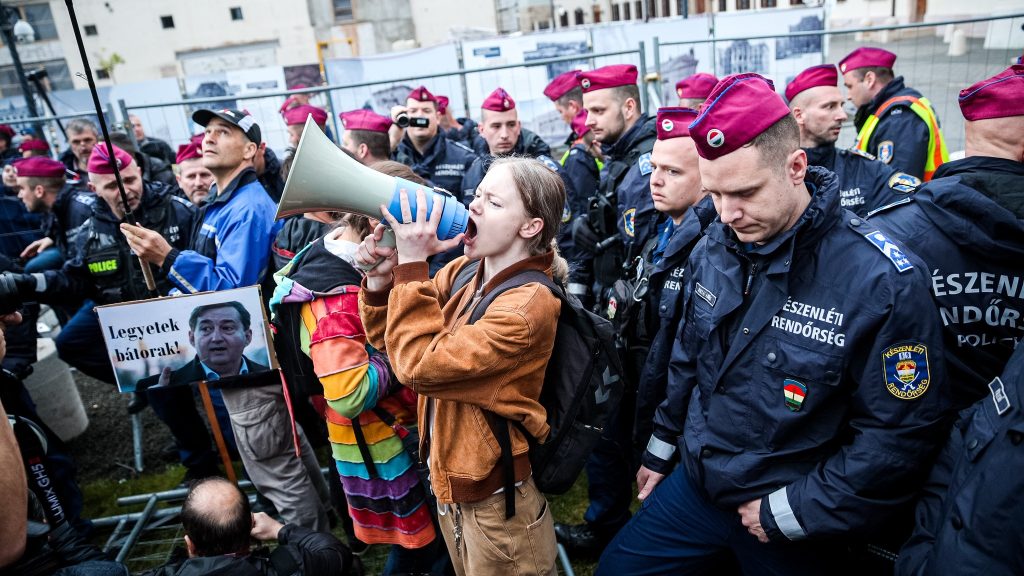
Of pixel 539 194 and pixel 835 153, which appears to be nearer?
pixel 539 194

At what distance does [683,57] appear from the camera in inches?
457

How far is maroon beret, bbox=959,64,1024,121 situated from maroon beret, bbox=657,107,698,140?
101cm

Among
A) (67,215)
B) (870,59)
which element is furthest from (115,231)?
(870,59)

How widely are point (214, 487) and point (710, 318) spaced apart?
6.77 feet

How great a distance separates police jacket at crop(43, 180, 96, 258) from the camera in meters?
5.18

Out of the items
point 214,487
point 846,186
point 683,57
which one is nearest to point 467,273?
point 214,487

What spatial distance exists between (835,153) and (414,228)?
3.33 metres


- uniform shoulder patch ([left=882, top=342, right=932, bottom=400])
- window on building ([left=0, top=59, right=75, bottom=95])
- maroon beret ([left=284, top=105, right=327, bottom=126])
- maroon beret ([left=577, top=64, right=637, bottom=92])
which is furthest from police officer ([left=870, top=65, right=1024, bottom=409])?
window on building ([left=0, top=59, right=75, bottom=95])

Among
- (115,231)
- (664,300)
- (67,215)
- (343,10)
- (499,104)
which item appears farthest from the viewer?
(343,10)

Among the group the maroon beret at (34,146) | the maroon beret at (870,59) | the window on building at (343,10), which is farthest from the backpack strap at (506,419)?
the window on building at (343,10)

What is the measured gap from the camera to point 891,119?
15.9 ft

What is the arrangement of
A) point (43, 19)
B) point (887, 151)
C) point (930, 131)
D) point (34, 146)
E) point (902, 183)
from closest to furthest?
point (902, 183)
point (930, 131)
point (887, 151)
point (34, 146)
point (43, 19)

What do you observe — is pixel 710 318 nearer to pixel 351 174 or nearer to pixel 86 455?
pixel 351 174

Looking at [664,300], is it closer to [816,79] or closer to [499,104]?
[816,79]
